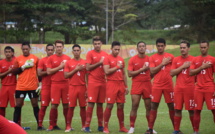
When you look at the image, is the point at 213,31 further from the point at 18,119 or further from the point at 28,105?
the point at 18,119

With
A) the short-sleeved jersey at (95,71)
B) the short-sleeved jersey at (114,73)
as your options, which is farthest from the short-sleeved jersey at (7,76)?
the short-sleeved jersey at (114,73)

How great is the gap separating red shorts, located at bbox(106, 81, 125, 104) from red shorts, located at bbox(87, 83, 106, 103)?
0.30 metres

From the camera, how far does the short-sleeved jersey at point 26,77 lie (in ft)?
39.2

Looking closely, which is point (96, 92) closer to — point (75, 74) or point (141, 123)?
point (75, 74)

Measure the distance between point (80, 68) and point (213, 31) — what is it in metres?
45.1

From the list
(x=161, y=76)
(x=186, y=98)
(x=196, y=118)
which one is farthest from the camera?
(x=161, y=76)

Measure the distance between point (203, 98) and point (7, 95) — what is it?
5545mm

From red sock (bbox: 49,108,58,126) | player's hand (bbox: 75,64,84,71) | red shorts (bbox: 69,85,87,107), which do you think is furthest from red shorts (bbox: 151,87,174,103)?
red sock (bbox: 49,108,58,126)

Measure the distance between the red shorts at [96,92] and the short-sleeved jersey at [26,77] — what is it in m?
1.59

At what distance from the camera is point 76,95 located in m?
11.8

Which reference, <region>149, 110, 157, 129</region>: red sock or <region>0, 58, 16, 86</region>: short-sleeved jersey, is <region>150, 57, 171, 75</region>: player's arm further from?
Answer: <region>0, 58, 16, 86</region>: short-sleeved jersey

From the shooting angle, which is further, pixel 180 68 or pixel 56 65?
pixel 56 65

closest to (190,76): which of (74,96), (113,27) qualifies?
(74,96)

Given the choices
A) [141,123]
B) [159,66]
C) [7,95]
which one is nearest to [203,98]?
[159,66]
